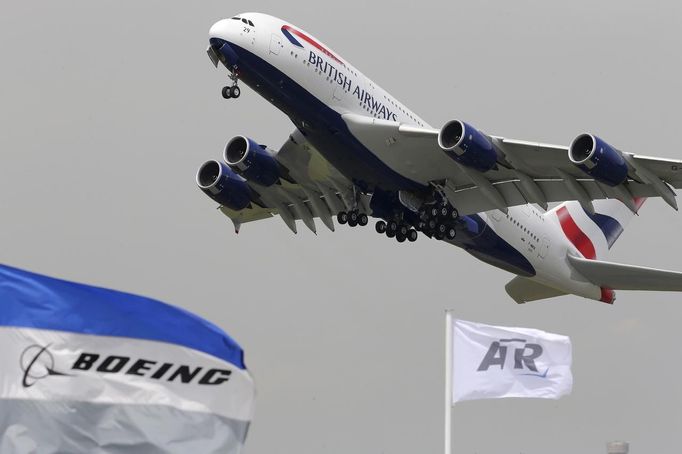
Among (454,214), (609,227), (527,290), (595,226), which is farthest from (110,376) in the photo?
(609,227)

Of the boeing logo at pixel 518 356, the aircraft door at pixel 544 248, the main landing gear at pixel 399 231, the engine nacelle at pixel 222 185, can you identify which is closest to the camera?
the boeing logo at pixel 518 356

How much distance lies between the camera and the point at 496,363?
21.1 meters

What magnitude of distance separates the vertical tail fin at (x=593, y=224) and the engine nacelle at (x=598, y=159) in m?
9.38

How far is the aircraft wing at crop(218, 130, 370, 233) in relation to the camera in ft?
107

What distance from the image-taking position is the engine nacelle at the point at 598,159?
27.3m

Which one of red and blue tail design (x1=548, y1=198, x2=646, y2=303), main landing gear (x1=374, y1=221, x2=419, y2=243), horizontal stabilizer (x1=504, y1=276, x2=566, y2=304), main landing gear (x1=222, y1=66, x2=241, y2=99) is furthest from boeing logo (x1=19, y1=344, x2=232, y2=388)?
horizontal stabilizer (x1=504, y1=276, x2=566, y2=304)

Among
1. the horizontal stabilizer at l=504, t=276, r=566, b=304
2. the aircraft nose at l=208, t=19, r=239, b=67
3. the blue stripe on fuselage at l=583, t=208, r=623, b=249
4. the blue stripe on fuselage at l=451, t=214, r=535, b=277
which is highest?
the aircraft nose at l=208, t=19, r=239, b=67

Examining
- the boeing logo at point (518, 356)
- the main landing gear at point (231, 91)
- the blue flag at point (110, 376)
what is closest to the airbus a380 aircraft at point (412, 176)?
the main landing gear at point (231, 91)

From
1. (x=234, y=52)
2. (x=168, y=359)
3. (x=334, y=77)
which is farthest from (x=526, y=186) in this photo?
(x=168, y=359)

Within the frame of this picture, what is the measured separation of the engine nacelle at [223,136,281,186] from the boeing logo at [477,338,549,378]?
13.1 m

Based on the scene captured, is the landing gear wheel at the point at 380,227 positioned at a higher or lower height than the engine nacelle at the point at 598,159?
lower

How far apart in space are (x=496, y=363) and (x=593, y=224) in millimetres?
19541

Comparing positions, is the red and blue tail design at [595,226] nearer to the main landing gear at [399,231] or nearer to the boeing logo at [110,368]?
the main landing gear at [399,231]

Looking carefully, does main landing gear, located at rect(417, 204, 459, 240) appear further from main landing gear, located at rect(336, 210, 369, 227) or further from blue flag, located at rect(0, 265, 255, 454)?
blue flag, located at rect(0, 265, 255, 454)
